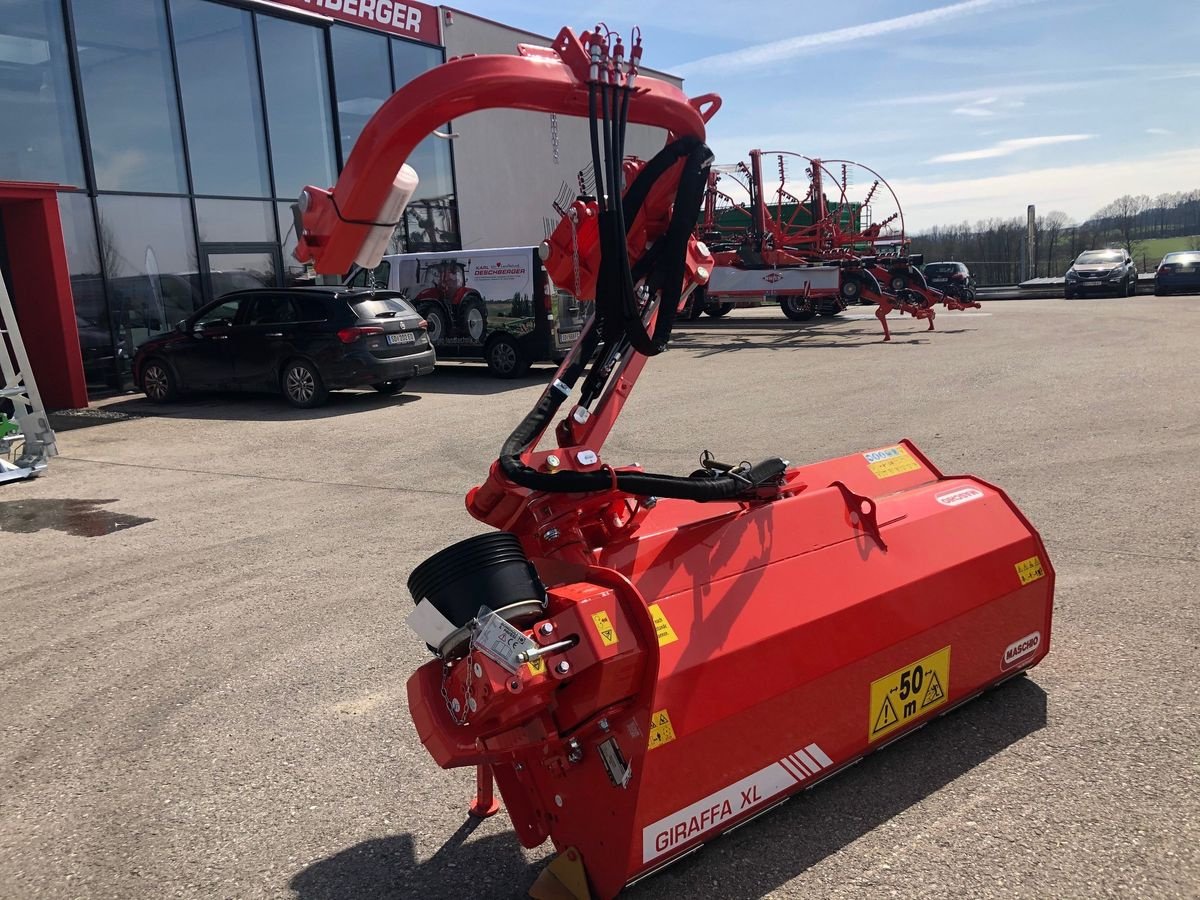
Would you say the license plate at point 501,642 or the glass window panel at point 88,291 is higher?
the glass window panel at point 88,291

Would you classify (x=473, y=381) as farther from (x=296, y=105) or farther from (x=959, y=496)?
(x=959, y=496)

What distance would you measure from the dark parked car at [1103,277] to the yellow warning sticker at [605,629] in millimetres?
30224

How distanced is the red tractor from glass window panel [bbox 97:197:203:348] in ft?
13.6

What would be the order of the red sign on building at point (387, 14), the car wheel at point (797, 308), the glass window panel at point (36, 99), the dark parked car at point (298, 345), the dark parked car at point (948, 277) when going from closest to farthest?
the dark parked car at point (298, 345), the glass window panel at point (36, 99), the red sign on building at point (387, 14), the car wheel at point (797, 308), the dark parked car at point (948, 277)

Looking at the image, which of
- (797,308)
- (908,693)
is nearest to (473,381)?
(797,308)

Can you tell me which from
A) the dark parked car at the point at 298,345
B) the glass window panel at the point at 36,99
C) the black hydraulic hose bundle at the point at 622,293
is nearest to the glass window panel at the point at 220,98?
the glass window panel at the point at 36,99

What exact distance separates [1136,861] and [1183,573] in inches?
112

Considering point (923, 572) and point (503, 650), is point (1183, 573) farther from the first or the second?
point (503, 650)

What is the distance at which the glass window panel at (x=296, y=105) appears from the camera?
18.1 m

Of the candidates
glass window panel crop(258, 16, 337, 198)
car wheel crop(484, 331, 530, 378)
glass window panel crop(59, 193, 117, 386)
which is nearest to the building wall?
glass window panel crop(258, 16, 337, 198)

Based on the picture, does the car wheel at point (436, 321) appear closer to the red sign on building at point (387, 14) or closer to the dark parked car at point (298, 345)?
the dark parked car at point (298, 345)

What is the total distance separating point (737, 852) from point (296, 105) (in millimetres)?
18754

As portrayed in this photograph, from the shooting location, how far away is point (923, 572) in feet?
11.6

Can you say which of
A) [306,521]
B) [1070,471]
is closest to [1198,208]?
[1070,471]
